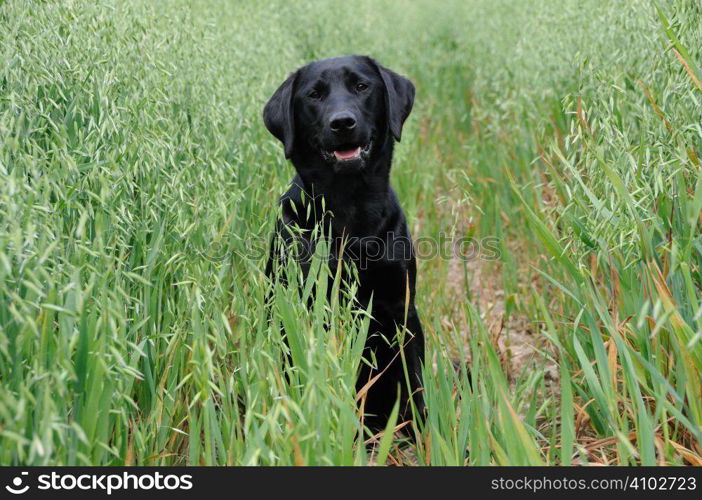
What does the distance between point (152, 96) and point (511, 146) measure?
3029 mm

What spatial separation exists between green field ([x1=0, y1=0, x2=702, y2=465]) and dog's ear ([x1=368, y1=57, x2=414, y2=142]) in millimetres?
690

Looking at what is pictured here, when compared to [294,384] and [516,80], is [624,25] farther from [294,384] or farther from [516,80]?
[294,384]

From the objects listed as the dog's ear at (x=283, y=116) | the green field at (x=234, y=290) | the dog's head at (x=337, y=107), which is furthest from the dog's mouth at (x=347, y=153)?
the green field at (x=234, y=290)

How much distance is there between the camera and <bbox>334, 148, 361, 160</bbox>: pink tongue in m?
2.78

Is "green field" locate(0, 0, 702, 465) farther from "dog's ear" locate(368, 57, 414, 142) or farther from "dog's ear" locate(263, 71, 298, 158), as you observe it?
"dog's ear" locate(368, 57, 414, 142)

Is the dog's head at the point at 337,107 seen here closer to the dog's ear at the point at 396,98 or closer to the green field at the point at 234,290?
the dog's ear at the point at 396,98

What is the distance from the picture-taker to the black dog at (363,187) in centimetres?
273

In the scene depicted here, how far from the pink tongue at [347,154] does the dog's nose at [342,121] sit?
10 cm

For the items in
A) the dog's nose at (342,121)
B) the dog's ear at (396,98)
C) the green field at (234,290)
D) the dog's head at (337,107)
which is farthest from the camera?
the dog's ear at (396,98)

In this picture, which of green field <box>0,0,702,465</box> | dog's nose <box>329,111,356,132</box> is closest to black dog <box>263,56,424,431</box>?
dog's nose <box>329,111,356,132</box>

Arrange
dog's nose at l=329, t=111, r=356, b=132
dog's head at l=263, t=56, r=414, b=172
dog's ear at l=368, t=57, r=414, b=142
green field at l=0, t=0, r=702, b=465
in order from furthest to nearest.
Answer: dog's ear at l=368, t=57, r=414, b=142
dog's head at l=263, t=56, r=414, b=172
dog's nose at l=329, t=111, r=356, b=132
green field at l=0, t=0, r=702, b=465

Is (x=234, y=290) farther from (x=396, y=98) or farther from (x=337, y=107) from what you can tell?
(x=396, y=98)

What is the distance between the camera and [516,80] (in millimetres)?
5219
